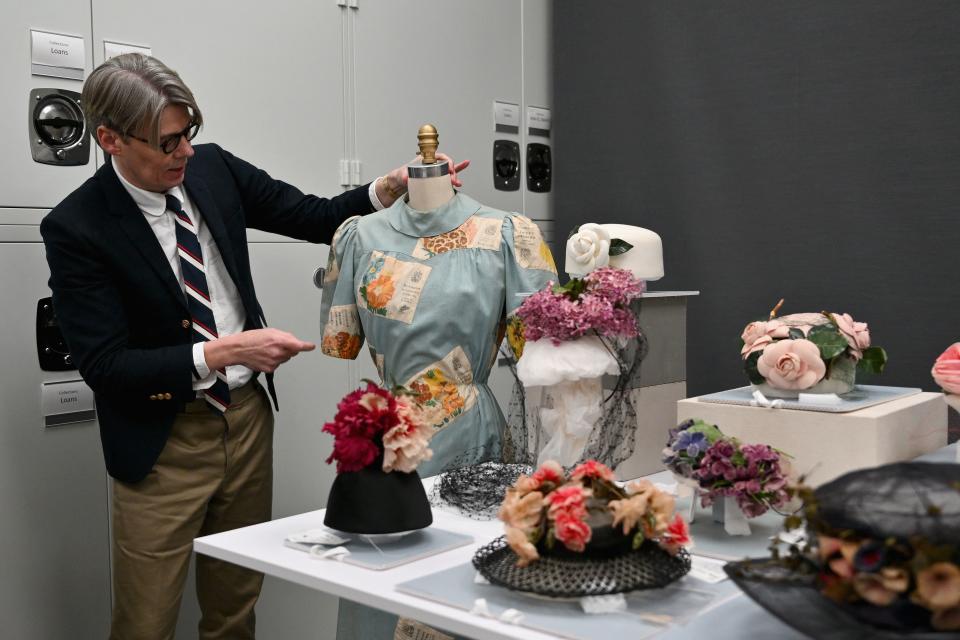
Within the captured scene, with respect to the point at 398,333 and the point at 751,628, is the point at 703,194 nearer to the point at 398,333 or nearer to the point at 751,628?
the point at 398,333

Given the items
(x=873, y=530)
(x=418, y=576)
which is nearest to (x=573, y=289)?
(x=418, y=576)

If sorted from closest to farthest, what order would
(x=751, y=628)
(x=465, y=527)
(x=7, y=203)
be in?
(x=751, y=628) < (x=465, y=527) < (x=7, y=203)

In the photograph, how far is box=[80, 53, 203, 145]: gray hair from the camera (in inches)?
80.0

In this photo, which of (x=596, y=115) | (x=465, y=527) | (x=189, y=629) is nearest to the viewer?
(x=465, y=527)

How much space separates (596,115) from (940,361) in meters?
2.13

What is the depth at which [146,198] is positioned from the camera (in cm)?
216

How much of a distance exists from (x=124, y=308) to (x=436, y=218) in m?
0.70

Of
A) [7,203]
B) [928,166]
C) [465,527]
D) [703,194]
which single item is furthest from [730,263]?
[7,203]

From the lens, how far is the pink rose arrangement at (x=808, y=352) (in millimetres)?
1729

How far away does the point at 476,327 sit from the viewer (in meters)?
2.12

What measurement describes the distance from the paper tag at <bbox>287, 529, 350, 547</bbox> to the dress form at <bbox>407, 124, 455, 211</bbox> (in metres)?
0.85

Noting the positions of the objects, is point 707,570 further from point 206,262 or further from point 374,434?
point 206,262

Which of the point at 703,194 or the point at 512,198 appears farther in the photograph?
the point at 512,198

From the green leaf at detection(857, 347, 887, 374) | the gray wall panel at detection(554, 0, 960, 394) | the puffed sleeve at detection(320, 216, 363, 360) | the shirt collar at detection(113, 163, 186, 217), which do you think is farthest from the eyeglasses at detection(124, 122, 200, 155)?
the gray wall panel at detection(554, 0, 960, 394)
